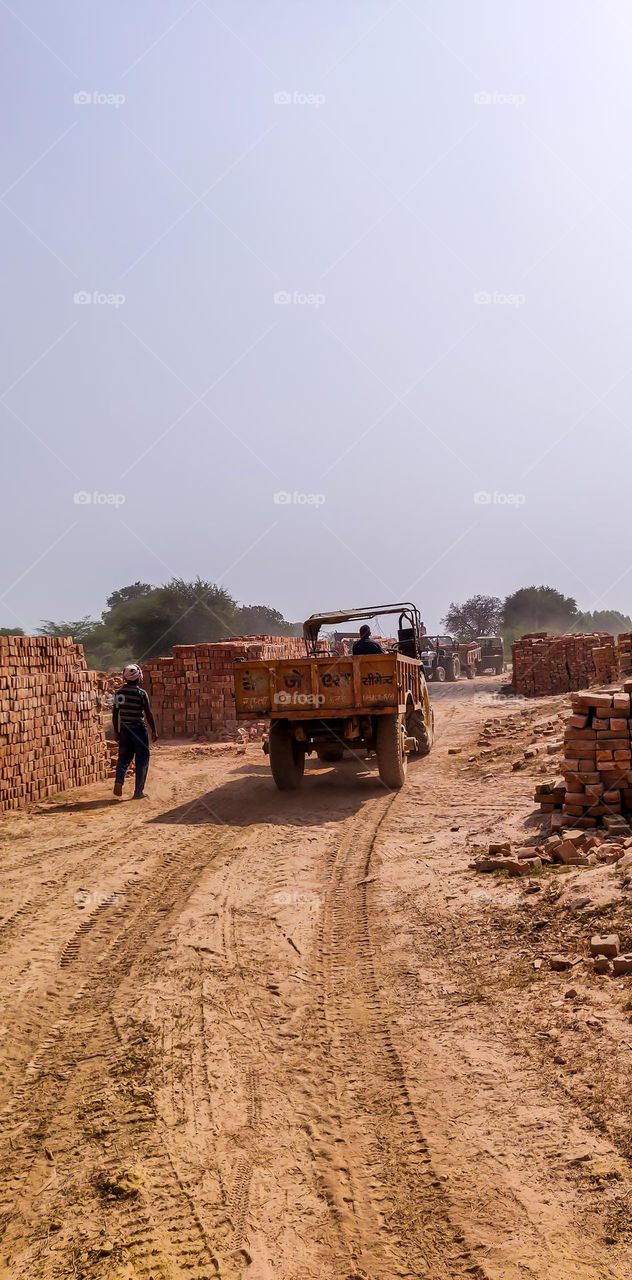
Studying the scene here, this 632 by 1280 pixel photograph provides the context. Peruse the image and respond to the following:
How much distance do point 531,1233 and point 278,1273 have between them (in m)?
0.83

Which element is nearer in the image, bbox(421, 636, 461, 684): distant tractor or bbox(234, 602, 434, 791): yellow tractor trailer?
bbox(234, 602, 434, 791): yellow tractor trailer

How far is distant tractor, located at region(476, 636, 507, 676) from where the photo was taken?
43594 mm

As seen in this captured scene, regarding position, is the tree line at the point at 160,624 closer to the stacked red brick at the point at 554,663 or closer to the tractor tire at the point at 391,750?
the stacked red brick at the point at 554,663

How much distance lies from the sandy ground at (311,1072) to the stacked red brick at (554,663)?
19.6m

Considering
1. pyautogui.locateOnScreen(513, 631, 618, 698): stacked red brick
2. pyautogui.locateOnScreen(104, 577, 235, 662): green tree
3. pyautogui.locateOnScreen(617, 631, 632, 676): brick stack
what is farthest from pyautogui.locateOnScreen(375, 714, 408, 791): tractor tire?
pyautogui.locateOnScreen(104, 577, 235, 662): green tree

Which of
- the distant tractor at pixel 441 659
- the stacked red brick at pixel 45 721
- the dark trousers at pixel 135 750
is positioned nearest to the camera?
the stacked red brick at pixel 45 721

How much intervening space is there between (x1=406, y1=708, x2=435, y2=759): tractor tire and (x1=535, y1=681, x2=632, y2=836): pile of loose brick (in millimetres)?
4517

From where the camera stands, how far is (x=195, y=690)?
19656 mm

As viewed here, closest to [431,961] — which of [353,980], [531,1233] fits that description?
[353,980]

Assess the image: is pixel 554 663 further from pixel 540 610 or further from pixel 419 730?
pixel 540 610

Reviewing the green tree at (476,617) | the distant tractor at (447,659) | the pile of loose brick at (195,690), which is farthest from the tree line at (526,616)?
the pile of loose brick at (195,690)

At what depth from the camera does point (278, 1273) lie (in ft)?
9.71

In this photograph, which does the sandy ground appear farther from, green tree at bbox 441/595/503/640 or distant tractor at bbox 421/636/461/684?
green tree at bbox 441/595/503/640

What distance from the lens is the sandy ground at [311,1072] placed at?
310cm
